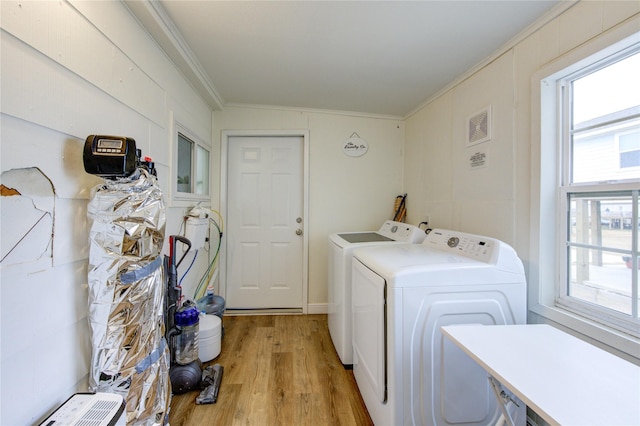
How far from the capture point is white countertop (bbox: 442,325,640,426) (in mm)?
623

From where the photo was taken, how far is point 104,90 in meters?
1.18

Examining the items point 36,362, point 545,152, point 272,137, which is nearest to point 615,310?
point 545,152

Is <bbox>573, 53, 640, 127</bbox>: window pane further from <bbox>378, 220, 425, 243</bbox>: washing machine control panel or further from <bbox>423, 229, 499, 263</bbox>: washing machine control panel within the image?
<bbox>378, 220, 425, 243</bbox>: washing machine control panel

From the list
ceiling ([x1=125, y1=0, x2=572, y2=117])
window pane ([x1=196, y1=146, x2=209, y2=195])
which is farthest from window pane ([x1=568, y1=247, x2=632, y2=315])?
window pane ([x1=196, y1=146, x2=209, y2=195])

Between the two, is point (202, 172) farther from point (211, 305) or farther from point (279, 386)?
point (279, 386)

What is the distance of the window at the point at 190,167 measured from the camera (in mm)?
2059

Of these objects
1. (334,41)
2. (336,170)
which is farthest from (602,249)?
(336,170)

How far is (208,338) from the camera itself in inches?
75.3

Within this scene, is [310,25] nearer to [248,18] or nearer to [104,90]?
[248,18]

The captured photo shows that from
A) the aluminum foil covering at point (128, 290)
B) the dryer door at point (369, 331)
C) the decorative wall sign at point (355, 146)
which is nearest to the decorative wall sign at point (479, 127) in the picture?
the decorative wall sign at point (355, 146)

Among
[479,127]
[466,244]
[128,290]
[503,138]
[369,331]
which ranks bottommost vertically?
[369,331]

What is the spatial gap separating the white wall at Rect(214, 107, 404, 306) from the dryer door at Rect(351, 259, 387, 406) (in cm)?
119

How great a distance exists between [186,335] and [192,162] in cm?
148

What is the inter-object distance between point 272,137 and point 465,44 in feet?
6.50
